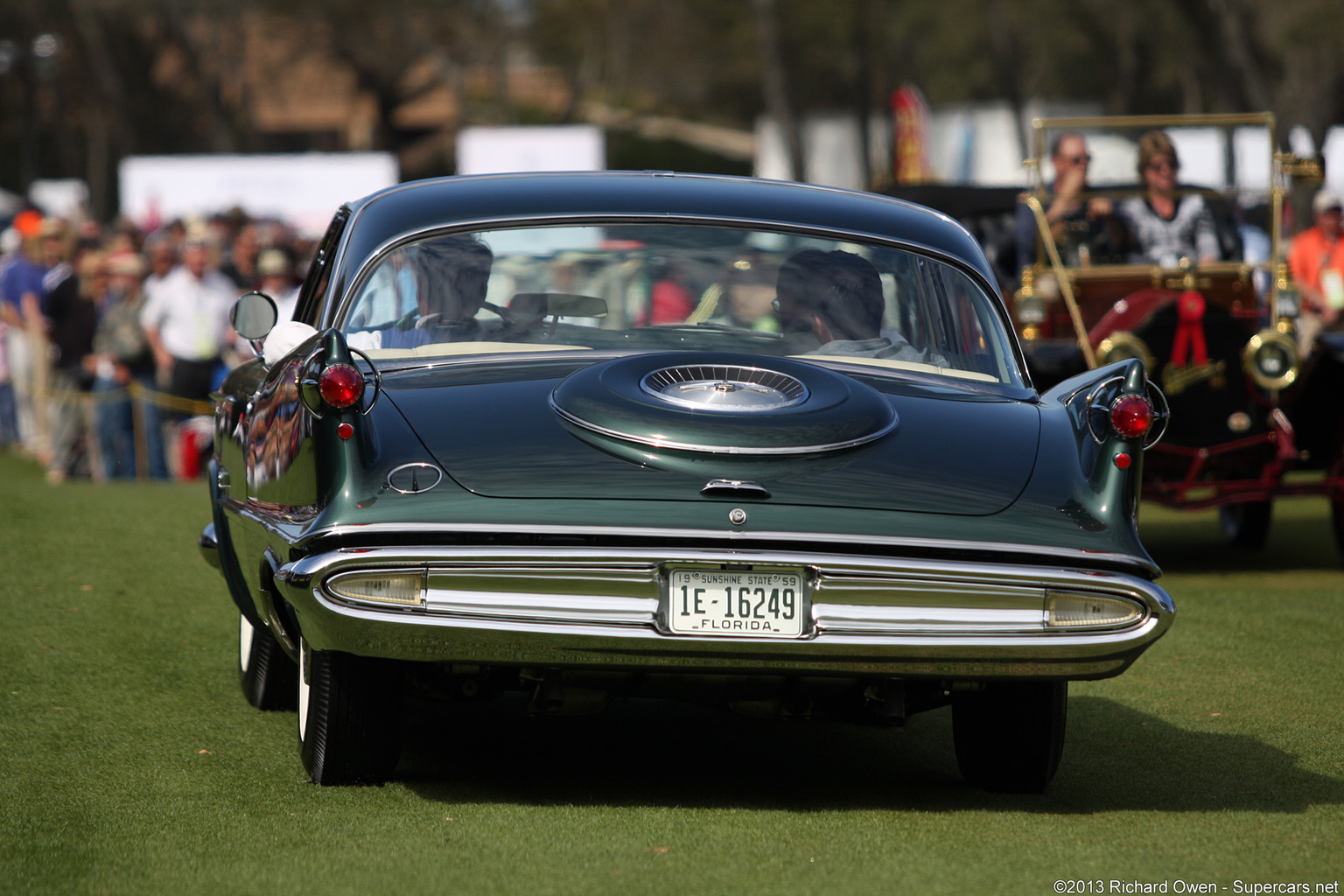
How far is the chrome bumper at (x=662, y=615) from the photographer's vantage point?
412 centimetres

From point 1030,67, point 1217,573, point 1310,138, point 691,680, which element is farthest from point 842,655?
point 1030,67

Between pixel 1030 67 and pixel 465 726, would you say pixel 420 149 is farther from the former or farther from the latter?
pixel 465 726

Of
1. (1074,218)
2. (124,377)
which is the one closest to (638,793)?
(1074,218)

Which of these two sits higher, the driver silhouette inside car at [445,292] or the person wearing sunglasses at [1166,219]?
the driver silhouette inside car at [445,292]

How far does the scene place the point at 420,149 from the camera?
6938 cm

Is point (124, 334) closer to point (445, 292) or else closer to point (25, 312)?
point (25, 312)

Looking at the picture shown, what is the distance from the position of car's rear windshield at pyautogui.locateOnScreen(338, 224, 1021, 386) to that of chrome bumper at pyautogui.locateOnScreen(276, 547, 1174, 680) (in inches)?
36.0

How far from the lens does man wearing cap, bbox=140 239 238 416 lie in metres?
14.9

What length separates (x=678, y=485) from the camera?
13.8 feet

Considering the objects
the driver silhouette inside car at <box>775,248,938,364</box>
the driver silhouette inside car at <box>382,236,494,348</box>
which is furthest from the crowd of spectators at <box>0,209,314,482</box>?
the driver silhouette inside car at <box>775,248,938,364</box>

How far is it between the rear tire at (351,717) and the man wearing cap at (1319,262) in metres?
11.0

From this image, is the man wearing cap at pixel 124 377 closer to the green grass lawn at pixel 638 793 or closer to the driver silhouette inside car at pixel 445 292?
the green grass lawn at pixel 638 793

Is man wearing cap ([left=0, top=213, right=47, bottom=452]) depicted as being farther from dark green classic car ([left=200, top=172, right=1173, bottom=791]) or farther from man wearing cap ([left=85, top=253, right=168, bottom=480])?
dark green classic car ([left=200, top=172, right=1173, bottom=791])

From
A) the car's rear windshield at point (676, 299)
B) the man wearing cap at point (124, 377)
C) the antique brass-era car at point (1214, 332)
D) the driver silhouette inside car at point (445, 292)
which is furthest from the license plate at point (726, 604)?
the man wearing cap at point (124, 377)
